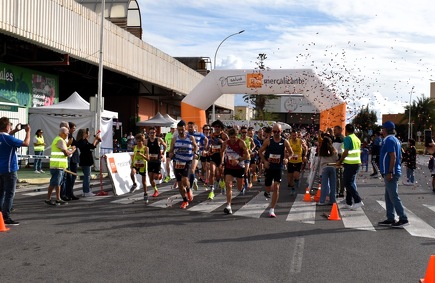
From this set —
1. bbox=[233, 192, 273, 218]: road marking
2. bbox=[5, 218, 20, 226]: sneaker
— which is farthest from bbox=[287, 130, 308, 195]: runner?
bbox=[5, 218, 20, 226]: sneaker

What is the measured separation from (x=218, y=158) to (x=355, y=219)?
198 inches

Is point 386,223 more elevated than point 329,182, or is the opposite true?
point 329,182

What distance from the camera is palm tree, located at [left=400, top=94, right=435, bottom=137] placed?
72.1 metres

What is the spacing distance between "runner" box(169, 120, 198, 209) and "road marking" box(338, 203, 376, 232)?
3.58 metres

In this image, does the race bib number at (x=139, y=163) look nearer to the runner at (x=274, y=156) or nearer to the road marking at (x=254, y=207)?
the road marking at (x=254, y=207)

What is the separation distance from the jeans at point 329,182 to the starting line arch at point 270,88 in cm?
1040

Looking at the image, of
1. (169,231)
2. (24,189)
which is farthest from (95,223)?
(24,189)

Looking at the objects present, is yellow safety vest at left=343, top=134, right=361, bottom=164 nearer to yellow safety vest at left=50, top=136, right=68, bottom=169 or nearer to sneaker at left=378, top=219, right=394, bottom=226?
sneaker at left=378, top=219, right=394, bottom=226

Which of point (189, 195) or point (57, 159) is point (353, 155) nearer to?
point (189, 195)

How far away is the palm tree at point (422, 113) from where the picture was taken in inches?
2840

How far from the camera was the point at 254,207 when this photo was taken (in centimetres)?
1299

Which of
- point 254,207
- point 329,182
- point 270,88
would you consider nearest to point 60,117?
point 270,88

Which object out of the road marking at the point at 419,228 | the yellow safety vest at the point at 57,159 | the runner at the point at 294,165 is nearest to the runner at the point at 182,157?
the yellow safety vest at the point at 57,159

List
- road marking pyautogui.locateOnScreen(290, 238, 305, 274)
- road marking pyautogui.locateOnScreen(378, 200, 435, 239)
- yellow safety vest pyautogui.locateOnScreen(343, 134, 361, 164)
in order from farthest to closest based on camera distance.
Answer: yellow safety vest pyautogui.locateOnScreen(343, 134, 361, 164)
road marking pyautogui.locateOnScreen(378, 200, 435, 239)
road marking pyautogui.locateOnScreen(290, 238, 305, 274)
